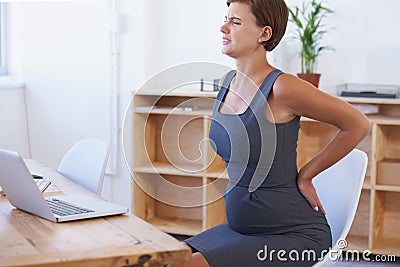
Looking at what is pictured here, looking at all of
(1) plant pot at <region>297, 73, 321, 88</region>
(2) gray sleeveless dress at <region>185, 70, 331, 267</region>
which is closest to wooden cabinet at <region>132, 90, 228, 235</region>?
(1) plant pot at <region>297, 73, 321, 88</region>

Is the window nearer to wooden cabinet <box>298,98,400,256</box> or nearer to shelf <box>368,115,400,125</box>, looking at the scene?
wooden cabinet <box>298,98,400,256</box>

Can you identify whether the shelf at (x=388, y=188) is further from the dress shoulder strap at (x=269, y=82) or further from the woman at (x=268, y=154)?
the dress shoulder strap at (x=269, y=82)

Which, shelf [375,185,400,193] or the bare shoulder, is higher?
the bare shoulder

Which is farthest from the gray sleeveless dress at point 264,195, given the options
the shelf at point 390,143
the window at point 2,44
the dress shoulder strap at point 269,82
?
the window at point 2,44

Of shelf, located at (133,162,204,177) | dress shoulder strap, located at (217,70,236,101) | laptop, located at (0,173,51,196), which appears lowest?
shelf, located at (133,162,204,177)

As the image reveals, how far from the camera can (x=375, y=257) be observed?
368 centimetres

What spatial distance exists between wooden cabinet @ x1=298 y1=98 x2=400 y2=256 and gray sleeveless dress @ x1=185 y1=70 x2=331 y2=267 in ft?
5.17

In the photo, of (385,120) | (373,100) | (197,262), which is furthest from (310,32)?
(197,262)

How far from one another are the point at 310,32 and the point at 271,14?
1.70m

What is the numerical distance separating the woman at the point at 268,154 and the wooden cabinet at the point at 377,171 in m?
1.52

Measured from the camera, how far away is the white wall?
12.7ft

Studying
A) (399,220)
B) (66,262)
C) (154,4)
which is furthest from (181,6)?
(66,262)

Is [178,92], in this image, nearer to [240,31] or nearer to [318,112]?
[240,31]

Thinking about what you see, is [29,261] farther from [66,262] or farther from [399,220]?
[399,220]
